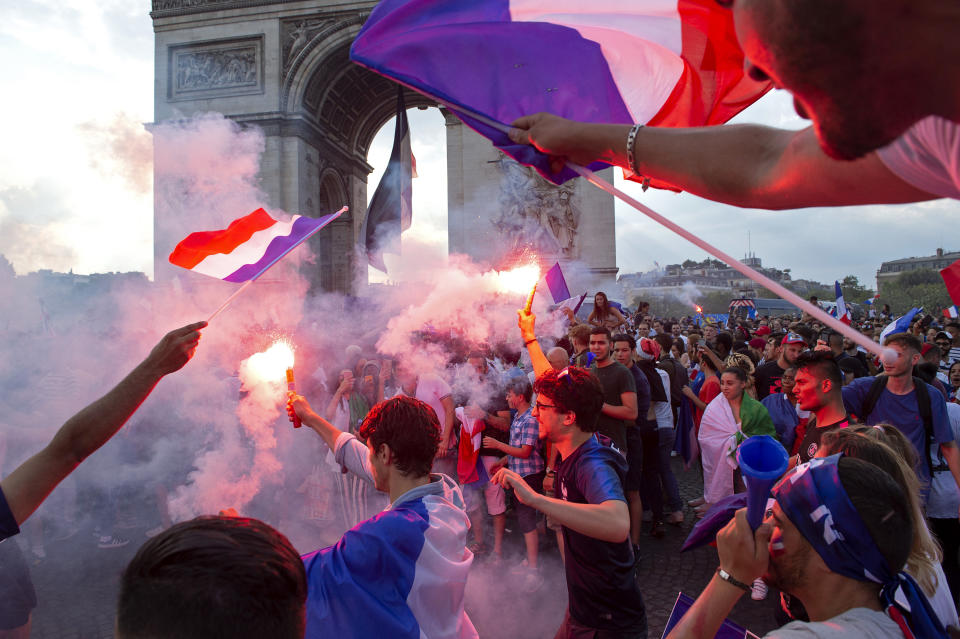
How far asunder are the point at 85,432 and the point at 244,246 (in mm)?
1838

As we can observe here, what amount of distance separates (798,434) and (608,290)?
1211cm

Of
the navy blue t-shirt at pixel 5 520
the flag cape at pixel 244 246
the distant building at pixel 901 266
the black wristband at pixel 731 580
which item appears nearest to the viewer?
the black wristband at pixel 731 580

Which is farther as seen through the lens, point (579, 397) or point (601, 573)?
point (579, 397)

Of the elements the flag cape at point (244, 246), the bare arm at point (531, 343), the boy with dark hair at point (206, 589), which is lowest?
the boy with dark hair at point (206, 589)

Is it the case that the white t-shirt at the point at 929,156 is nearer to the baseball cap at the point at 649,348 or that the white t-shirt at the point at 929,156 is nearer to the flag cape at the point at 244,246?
the flag cape at the point at 244,246

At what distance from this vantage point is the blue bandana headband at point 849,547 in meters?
1.30

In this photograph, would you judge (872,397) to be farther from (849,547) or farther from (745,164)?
(745,164)

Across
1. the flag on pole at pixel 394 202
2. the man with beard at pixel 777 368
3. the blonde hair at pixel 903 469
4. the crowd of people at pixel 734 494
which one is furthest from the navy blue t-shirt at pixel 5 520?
the flag on pole at pixel 394 202

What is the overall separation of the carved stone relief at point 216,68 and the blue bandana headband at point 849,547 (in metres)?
20.5

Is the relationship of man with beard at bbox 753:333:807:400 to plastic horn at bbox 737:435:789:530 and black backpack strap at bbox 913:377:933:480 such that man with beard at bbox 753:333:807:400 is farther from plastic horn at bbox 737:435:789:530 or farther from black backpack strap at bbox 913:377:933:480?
plastic horn at bbox 737:435:789:530

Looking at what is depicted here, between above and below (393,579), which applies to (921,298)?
above

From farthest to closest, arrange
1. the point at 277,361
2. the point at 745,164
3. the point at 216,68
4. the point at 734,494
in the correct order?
the point at 216,68 < the point at 277,361 < the point at 734,494 < the point at 745,164

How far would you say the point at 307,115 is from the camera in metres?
18.8

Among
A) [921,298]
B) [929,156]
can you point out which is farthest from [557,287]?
[921,298]
